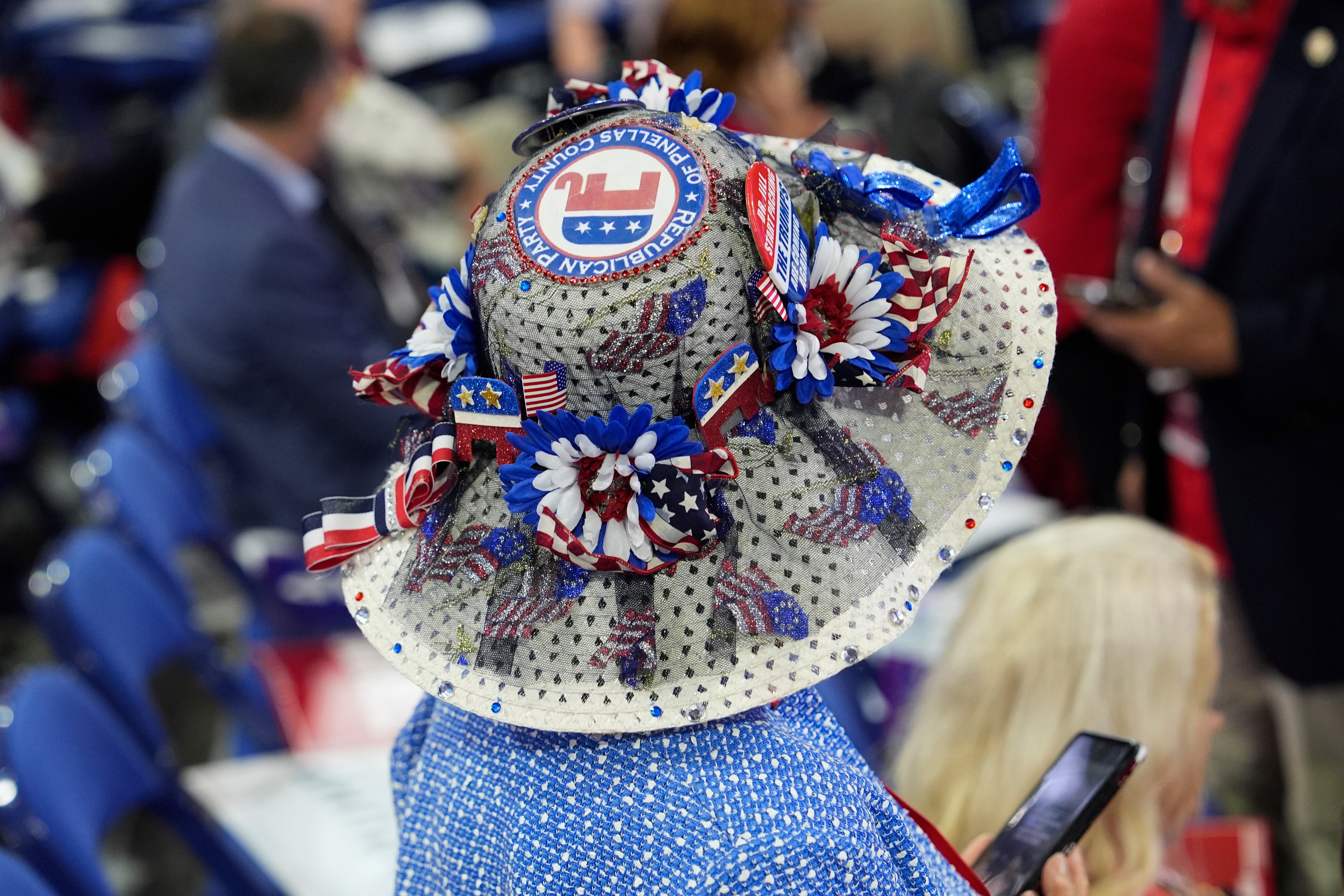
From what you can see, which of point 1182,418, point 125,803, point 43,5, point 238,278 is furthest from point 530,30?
point 125,803

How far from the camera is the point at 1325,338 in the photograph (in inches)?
65.4

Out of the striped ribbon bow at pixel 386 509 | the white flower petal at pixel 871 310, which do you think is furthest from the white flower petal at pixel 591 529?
the white flower petal at pixel 871 310

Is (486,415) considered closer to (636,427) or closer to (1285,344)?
(636,427)

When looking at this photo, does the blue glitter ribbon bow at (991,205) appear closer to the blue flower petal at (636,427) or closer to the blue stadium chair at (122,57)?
the blue flower petal at (636,427)

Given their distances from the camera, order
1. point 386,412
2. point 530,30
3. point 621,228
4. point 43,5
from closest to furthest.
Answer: point 621,228 → point 386,412 → point 43,5 → point 530,30

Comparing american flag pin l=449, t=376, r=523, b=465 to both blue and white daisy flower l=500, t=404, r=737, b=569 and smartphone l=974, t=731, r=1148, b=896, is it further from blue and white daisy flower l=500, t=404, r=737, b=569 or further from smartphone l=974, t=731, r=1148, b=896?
smartphone l=974, t=731, r=1148, b=896

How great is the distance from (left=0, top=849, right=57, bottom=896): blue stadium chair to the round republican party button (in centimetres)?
76

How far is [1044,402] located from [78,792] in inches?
46.0

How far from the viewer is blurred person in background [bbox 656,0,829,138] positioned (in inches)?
99.8

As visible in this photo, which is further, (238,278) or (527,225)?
(238,278)

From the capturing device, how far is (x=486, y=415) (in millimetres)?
813

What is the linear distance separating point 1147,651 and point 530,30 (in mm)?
4912

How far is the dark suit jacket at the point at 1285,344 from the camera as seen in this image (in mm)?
1612

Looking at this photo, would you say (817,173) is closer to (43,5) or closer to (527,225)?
(527,225)
